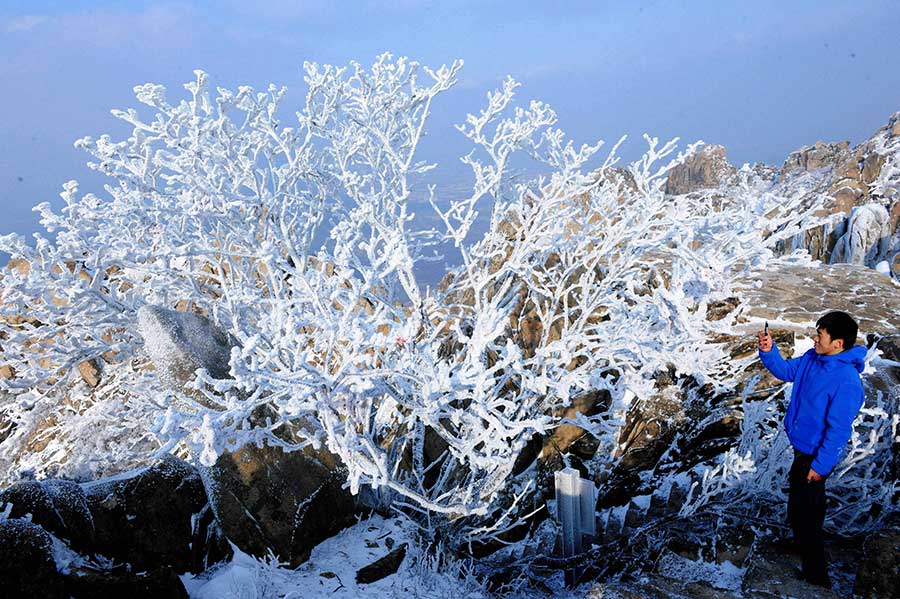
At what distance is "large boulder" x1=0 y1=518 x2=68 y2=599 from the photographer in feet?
8.51

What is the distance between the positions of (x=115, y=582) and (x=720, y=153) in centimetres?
6794

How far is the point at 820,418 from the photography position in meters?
3.05

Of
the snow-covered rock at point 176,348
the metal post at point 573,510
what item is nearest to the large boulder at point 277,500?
the snow-covered rock at point 176,348

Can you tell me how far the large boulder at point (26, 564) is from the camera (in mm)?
2594

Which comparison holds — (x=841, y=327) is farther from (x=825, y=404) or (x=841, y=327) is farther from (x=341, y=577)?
(x=341, y=577)

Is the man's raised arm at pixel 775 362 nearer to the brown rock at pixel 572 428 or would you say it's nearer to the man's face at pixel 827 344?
the man's face at pixel 827 344

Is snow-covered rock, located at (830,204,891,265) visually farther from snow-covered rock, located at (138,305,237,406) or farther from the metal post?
snow-covered rock, located at (138,305,237,406)

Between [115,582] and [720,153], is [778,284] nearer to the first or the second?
[115,582]

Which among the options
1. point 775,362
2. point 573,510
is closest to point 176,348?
point 573,510

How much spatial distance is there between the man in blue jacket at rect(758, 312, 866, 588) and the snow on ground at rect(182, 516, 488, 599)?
7.33 feet

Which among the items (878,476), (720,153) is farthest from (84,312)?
(720,153)

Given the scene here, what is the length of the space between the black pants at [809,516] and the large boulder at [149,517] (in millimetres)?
4044

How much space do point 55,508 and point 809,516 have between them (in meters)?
4.63

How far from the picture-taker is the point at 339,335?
2879 mm
